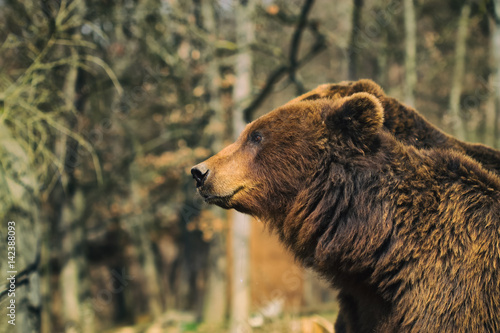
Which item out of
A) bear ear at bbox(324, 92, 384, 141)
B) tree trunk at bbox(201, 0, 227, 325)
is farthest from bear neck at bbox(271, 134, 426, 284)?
tree trunk at bbox(201, 0, 227, 325)

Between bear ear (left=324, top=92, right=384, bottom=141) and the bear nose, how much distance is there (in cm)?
82

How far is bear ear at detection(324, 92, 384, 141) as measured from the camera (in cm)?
279

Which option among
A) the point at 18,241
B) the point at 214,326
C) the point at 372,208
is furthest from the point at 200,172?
the point at 214,326

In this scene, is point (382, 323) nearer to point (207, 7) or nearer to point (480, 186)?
point (480, 186)

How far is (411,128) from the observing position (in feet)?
10.4

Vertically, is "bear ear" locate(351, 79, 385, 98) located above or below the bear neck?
above

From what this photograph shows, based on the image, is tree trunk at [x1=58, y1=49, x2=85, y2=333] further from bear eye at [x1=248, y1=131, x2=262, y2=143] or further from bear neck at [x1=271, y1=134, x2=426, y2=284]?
bear neck at [x1=271, y1=134, x2=426, y2=284]

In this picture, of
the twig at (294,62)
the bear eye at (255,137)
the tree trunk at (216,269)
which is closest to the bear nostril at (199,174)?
the bear eye at (255,137)

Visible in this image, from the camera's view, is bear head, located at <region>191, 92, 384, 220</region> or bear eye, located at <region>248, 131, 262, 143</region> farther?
bear eye, located at <region>248, 131, 262, 143</region>

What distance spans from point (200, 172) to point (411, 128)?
55.2 inches

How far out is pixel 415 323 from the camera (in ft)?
8.36

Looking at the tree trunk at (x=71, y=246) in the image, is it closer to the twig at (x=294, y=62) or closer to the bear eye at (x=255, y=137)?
the twig at (x=294, y=62)

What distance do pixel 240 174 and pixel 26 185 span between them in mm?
1926

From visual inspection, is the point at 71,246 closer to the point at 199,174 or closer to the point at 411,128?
the point at 199,174
